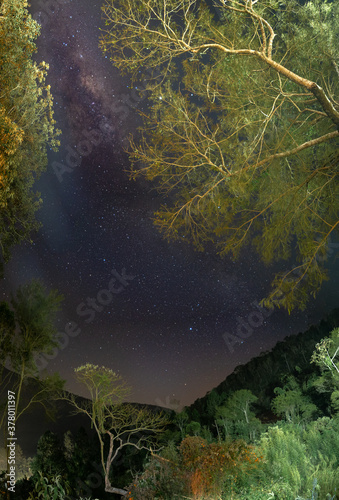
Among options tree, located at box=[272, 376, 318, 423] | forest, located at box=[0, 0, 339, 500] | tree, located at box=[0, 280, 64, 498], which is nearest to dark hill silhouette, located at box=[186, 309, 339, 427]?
tree, located at box=[272, 376, 318, 423]

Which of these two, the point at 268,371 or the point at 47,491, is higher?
the point at 47,491

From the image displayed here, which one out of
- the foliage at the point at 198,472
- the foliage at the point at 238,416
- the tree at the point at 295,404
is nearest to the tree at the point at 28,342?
the foliage at the point at 198,472

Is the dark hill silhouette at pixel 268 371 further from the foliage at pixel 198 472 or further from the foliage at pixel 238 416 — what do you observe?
the foliage at pixel 198 472

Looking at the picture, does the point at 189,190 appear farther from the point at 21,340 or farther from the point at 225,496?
the point at 21,340

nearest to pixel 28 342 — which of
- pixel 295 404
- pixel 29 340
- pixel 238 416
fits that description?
pixel 29 340

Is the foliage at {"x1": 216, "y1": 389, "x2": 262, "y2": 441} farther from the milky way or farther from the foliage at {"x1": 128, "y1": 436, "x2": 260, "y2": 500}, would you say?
the foliage at {"x1": 128, "y1": 436, "x2": 260, "y2": 500}

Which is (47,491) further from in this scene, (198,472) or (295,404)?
(295,404)
